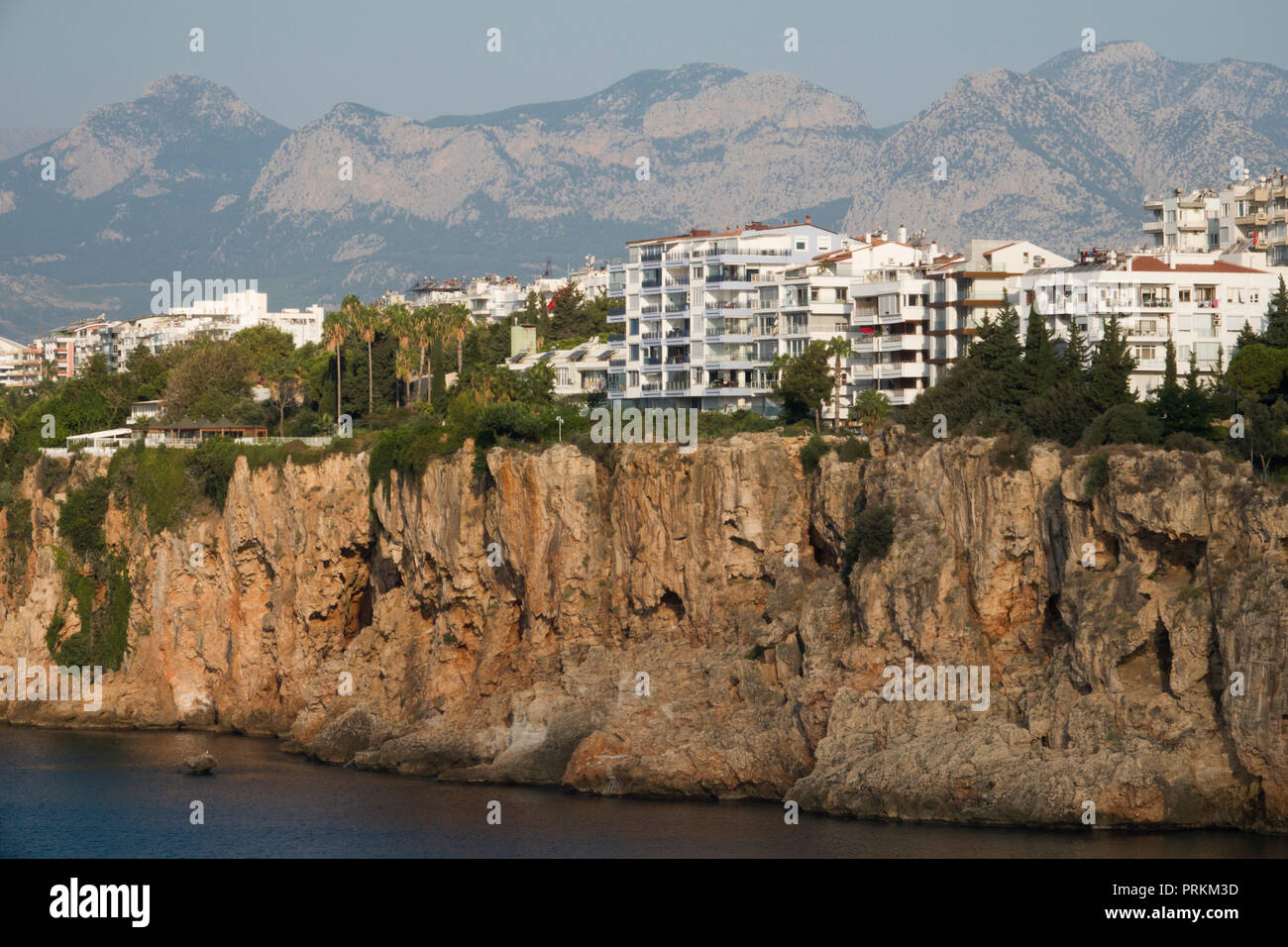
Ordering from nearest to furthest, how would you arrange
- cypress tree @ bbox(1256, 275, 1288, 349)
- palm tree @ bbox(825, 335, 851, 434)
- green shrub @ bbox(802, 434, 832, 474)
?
1. green shrub @ bbox(802, 434, 832, 474)
2. cypress tree @ bbox(1256, 275, 1288, 349)
3. palm tree @ bbox(825, 335, 851, 434)

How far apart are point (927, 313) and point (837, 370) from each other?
6337mm

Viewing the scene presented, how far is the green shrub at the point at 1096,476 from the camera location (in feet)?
177

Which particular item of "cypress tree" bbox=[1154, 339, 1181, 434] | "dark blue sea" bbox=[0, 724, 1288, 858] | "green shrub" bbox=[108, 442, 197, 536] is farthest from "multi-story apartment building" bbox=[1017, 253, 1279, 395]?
"green shrub" bbox=[108, 442, 197, 536]

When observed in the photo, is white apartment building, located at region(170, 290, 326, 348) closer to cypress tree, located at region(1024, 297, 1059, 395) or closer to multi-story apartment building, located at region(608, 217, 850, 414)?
multi-story apartment building, located at region(608, 217, 850, 414)

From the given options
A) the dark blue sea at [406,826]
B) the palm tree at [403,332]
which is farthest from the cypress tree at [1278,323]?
the palm tree at [403,332]

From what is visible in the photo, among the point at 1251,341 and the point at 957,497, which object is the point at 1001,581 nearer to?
the point at 957,497

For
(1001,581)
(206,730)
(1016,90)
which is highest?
(1016,90)

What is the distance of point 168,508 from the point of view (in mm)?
79500

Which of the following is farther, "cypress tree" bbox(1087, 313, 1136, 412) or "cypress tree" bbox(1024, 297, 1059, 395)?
"cypress tree" bbox(1024, 297, 1059, 395)

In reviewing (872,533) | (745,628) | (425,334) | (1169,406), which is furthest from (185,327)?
(1169,406)

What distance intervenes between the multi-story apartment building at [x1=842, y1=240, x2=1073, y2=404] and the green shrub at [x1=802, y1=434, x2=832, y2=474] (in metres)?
13.6

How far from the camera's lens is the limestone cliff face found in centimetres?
5103
